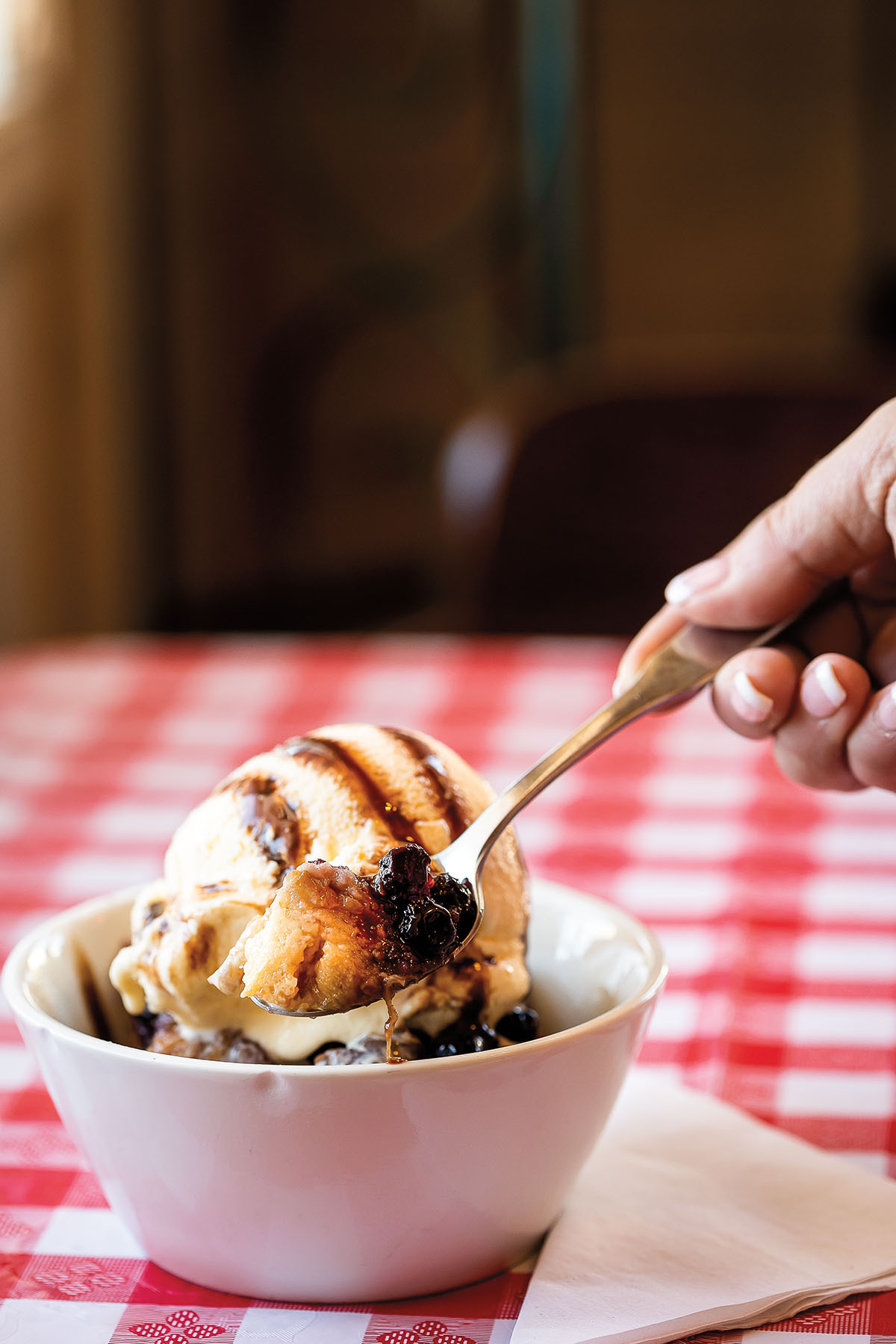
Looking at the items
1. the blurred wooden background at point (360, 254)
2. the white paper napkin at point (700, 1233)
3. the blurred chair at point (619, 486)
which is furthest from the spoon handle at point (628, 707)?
the blurred wooden background at point (360, 254)

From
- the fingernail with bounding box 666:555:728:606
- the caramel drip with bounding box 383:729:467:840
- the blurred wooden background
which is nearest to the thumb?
the fingernail with bounding box 666:555:728:606

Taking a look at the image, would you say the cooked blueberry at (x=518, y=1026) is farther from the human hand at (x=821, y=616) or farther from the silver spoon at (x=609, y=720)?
the human hand at (x=821, y=616)

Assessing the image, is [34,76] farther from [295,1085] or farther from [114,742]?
[295,1085]

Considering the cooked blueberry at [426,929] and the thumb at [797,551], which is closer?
the cooked blueberry at [426,929]

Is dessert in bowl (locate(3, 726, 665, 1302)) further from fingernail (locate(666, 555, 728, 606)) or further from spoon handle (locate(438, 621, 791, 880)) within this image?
fingernail (locate(666, 555, 728, 606))

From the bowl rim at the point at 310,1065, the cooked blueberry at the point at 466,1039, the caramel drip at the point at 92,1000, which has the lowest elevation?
the caramel drip at the point at 92,1000

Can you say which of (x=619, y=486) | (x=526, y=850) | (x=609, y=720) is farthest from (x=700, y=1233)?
(x=619, y=486)

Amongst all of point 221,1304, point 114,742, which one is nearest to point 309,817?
point 221,1304
